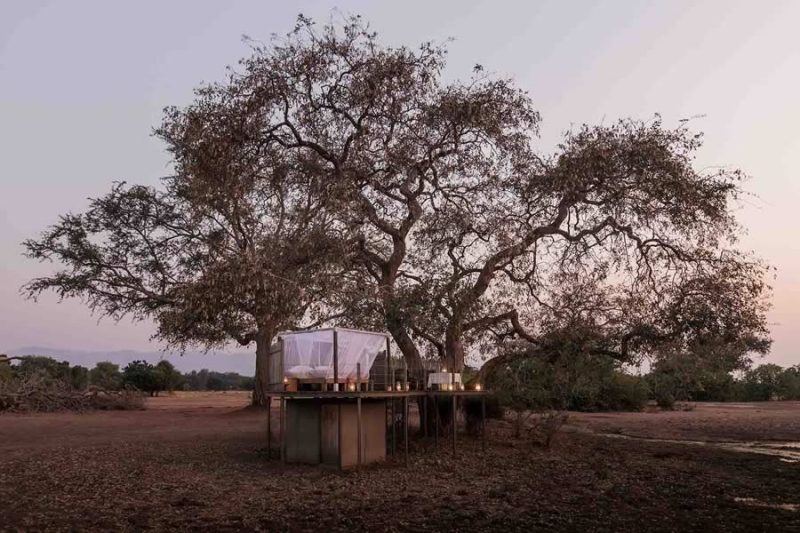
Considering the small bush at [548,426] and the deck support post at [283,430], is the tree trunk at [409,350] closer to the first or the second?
the deck support post at [283,430]

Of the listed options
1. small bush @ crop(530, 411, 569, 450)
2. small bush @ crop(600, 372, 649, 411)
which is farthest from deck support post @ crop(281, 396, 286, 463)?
small bush @ crop(600, 372, 649, 411)

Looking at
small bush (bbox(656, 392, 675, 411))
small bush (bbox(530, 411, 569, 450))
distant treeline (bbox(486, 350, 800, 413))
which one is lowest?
small bush (bbox(656, 392, 675, 411))

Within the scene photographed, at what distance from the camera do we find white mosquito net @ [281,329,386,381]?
516 inches

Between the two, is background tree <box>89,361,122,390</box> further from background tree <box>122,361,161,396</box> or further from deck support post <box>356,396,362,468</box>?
deck support post <box>356,396,362,468</box>

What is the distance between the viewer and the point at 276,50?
14961 mm

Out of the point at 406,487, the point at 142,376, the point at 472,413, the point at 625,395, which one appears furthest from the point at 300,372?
the point at 142,376

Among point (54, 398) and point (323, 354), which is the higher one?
point (323, 354)

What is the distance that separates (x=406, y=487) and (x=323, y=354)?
114 inches

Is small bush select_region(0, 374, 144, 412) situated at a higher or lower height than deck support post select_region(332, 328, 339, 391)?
lower

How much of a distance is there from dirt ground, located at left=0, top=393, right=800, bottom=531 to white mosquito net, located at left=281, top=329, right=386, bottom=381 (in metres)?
1.80

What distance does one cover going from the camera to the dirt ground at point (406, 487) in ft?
29.7

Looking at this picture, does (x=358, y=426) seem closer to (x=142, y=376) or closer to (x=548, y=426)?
(x=548, y=426)

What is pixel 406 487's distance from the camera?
1163cm

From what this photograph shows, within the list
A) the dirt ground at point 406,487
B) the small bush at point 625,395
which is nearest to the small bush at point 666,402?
the small bush at point 625,395
